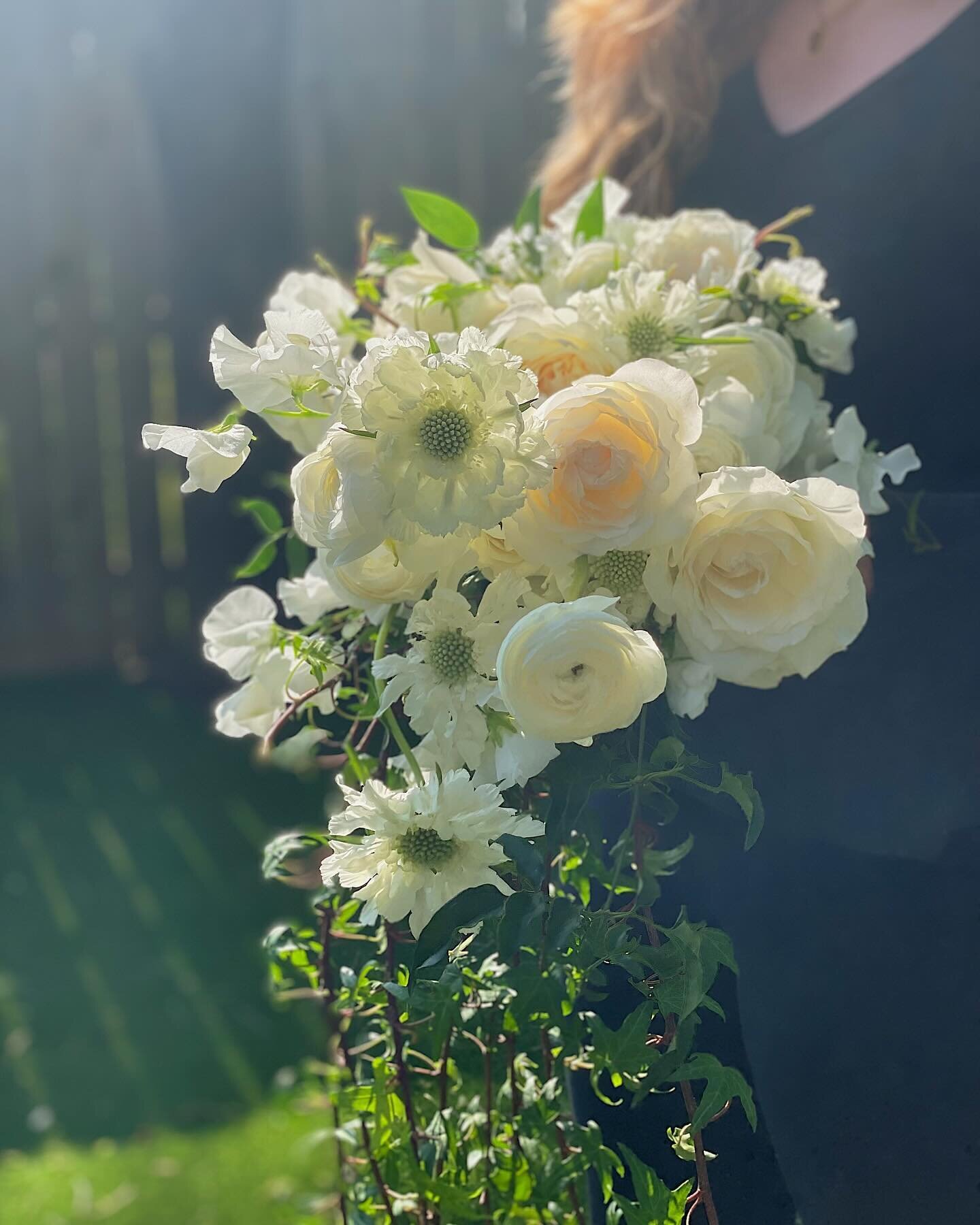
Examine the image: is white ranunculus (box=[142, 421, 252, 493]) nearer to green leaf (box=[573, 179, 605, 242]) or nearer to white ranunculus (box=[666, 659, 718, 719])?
white ranunculus (box=[666, 659, 718, 719])

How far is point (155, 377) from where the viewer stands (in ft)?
11.9

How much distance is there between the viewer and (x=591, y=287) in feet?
2.78

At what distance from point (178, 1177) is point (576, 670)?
155cm

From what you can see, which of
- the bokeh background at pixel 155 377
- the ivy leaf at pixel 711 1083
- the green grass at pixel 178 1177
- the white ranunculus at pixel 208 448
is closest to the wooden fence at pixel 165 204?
the bokeh background at pixel 155 377

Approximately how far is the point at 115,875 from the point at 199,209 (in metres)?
1.98

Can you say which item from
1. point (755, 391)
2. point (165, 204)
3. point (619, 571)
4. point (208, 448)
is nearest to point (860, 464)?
point (755, 391)

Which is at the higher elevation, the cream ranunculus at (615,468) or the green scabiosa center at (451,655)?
the cream ranunculus at (615,468)

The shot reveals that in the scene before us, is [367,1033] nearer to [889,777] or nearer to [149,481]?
[889,777]

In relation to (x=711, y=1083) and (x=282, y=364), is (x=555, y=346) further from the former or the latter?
(x=711, y=1083)

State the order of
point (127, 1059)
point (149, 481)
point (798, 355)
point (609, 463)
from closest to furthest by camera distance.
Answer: point (609, 463) < point (798, 355) < point (127, 1059) < point (149, 481)

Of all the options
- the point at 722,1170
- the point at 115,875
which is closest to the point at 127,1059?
the point at 115,875

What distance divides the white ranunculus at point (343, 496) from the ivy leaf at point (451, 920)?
0.67 ft

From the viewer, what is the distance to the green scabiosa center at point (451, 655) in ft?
2.16

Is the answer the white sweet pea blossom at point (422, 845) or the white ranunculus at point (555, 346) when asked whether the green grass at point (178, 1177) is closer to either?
the white sweet pea blossom at point (422, 845)
